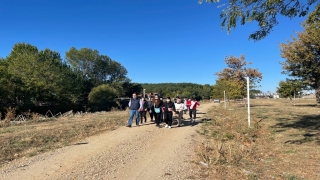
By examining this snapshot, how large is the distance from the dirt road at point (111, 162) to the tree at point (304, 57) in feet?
71.0

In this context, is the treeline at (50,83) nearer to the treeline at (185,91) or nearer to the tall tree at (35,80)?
the tall tree at (35,80)

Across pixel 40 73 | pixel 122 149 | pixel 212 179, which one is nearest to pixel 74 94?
pixel 40 73

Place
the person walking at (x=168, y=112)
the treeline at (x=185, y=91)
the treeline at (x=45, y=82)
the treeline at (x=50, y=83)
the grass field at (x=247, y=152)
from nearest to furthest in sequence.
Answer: the grass field at (x=247, y=152) < the person walking at (x=168, y=112) < the treeline at (x=50, y=83) < the treeline at (x=45, y=82) < the treeline at (x=185, y=91)

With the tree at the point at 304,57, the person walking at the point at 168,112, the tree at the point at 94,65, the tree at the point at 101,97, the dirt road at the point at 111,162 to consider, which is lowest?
the dirt road at the point at 111,162

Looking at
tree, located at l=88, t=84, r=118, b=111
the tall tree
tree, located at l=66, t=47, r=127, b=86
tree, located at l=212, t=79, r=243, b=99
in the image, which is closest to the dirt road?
tree, located at l=212, t=79, r=243, b=99

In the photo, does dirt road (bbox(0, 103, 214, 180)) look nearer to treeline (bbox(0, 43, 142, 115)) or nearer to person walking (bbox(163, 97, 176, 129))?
person walking (bbox(163, 97, 176, 129))

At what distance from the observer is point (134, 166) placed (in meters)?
6.01

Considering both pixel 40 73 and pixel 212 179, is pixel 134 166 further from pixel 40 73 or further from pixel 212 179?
pixel 40 73

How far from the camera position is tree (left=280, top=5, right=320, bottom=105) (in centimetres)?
2452

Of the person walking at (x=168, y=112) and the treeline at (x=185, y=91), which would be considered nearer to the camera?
the person walking at (x=168, y=112)

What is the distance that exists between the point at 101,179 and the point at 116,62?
2917 inches

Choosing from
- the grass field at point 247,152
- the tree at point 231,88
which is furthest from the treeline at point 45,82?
the grass field at point 247,152

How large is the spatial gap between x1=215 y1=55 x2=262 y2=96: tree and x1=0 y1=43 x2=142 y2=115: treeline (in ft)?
80.6

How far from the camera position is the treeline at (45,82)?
35875mm
